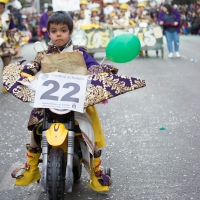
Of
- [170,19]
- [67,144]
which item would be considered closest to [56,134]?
[67,144]

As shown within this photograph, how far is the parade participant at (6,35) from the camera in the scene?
10727mm

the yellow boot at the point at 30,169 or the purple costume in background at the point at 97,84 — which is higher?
the purple costume in background at the point at 97,84

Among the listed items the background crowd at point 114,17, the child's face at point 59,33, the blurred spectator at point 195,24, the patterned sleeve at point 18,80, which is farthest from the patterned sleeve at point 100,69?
the blurred spectator at point 195,24

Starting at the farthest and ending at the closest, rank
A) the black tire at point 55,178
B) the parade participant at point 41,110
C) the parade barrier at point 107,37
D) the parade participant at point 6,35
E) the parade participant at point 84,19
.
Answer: the parade participant at point 84,19
the parade barrier at point 107,37
the parade participant at point 6,35
the parade participant at point 41,110
the black tire at point 55,178

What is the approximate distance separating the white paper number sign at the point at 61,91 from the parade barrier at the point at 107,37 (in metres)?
14.1

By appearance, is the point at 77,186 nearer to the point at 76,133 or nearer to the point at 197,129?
the point at 76,133

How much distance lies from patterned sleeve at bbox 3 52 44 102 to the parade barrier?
13.8 metres

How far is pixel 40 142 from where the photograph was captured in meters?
4.52

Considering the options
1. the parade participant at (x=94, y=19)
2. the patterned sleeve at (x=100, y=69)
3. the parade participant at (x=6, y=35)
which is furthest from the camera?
the parade participant at (x=94, y=19)

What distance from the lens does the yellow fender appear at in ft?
13.1

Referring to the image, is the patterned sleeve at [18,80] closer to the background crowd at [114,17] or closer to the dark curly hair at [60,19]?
the dark curly hair at [60,19]

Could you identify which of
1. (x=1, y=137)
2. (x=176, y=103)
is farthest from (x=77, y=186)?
(x=176, y=103)

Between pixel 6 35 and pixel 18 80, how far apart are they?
6967mm

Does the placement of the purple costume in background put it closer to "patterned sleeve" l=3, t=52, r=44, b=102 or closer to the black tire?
"patterned sleeve" l=3, t=52, r=44, b=102
